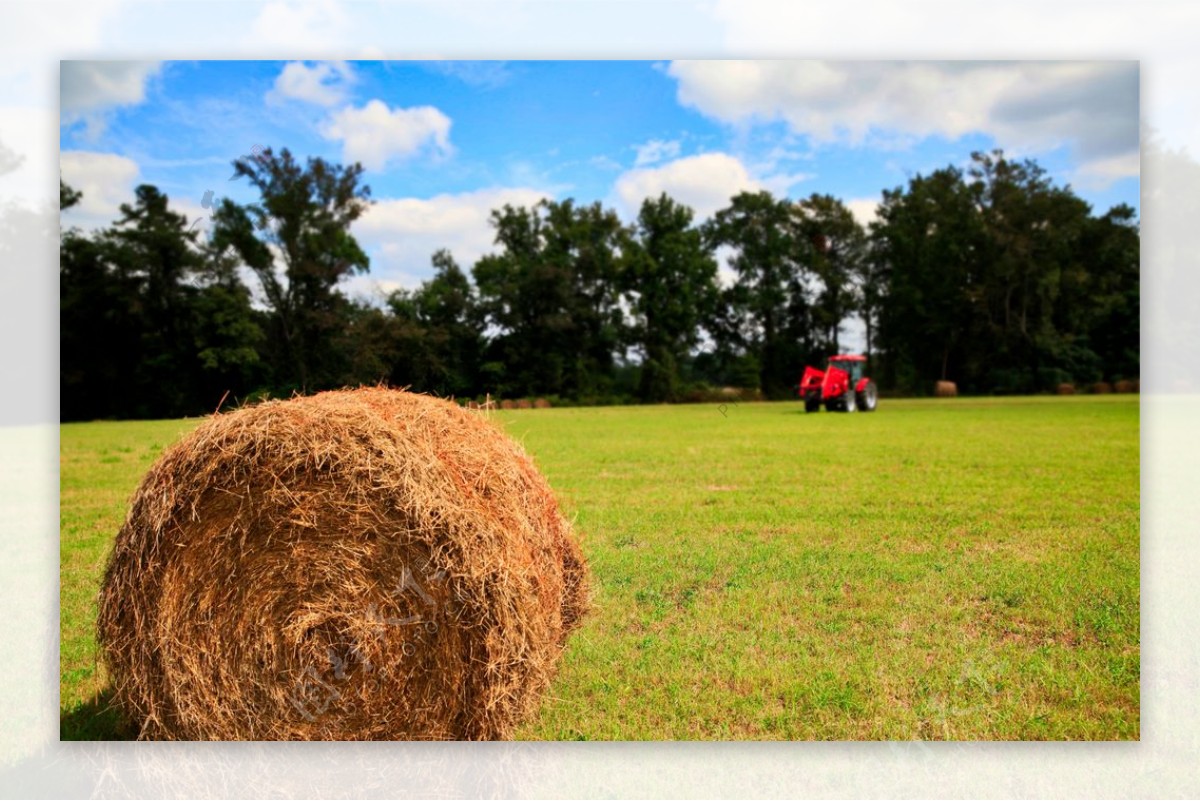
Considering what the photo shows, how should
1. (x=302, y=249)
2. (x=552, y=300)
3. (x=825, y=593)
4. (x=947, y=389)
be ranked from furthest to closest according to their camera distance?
(x=947, y=389) → (x=552, y=300) → (x=302, y=249) → (x=825, y=593)

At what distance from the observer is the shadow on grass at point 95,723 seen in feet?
12.9

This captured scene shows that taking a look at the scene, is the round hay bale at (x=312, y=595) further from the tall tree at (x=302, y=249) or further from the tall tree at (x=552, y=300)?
the tall tree at (x=552, y=300)

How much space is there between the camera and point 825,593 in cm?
547

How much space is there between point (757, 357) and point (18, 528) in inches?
461

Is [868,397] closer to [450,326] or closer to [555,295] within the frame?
[555,295]

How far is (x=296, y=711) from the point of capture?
3.62 m

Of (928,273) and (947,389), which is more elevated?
(928,273)

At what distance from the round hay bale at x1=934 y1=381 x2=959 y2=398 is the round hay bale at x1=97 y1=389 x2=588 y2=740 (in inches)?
377

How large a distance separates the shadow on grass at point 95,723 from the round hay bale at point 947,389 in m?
10.4

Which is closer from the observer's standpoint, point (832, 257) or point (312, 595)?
point (312, 595)

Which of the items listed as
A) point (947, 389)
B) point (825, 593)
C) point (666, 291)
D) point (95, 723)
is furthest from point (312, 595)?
point (947, 389)

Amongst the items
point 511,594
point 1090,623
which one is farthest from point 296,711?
point 1090,623

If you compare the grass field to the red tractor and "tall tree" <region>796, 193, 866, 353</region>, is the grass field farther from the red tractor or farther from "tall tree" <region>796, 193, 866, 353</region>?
the red tractor

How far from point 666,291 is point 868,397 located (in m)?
7.83
